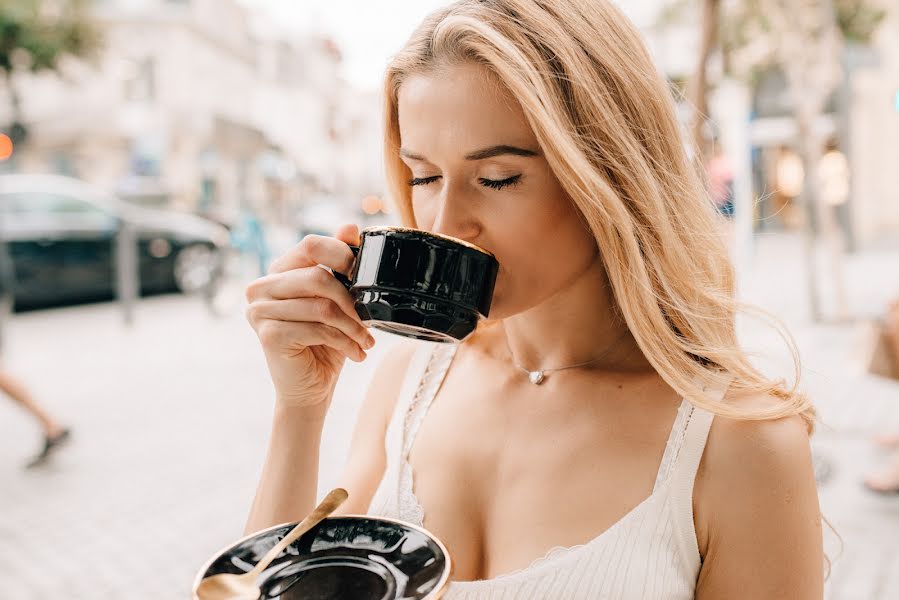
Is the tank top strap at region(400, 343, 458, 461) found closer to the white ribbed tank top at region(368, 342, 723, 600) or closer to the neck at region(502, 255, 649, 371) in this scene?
the neck at region(502, 255, 649, 371)

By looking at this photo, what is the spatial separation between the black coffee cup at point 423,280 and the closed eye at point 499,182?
15 centimetres

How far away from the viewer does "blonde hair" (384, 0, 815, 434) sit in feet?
4.02

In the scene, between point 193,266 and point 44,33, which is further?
point 44,33

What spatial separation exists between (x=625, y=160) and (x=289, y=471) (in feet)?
2.50

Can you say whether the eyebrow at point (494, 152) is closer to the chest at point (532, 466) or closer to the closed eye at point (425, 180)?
the closed eye at point (425, 180)

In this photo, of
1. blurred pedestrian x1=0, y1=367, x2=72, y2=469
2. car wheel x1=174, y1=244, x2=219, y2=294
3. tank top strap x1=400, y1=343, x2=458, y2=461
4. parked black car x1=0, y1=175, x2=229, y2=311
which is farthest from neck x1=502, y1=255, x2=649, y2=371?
car wheel x1=174, y1=244, x2=219, y2=294

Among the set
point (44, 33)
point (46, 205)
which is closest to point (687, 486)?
point (46, 205)

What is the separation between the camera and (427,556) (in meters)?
0.89

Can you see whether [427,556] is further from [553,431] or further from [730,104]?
[730,104]

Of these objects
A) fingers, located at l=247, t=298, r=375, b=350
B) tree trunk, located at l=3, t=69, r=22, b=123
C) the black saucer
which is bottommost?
the black saucer

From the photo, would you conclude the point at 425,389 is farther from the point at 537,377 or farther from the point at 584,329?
the point at 584,329

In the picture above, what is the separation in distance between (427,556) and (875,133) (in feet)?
65.8

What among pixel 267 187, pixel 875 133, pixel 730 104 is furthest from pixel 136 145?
pixel 875 133

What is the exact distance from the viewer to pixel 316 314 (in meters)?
1.22
